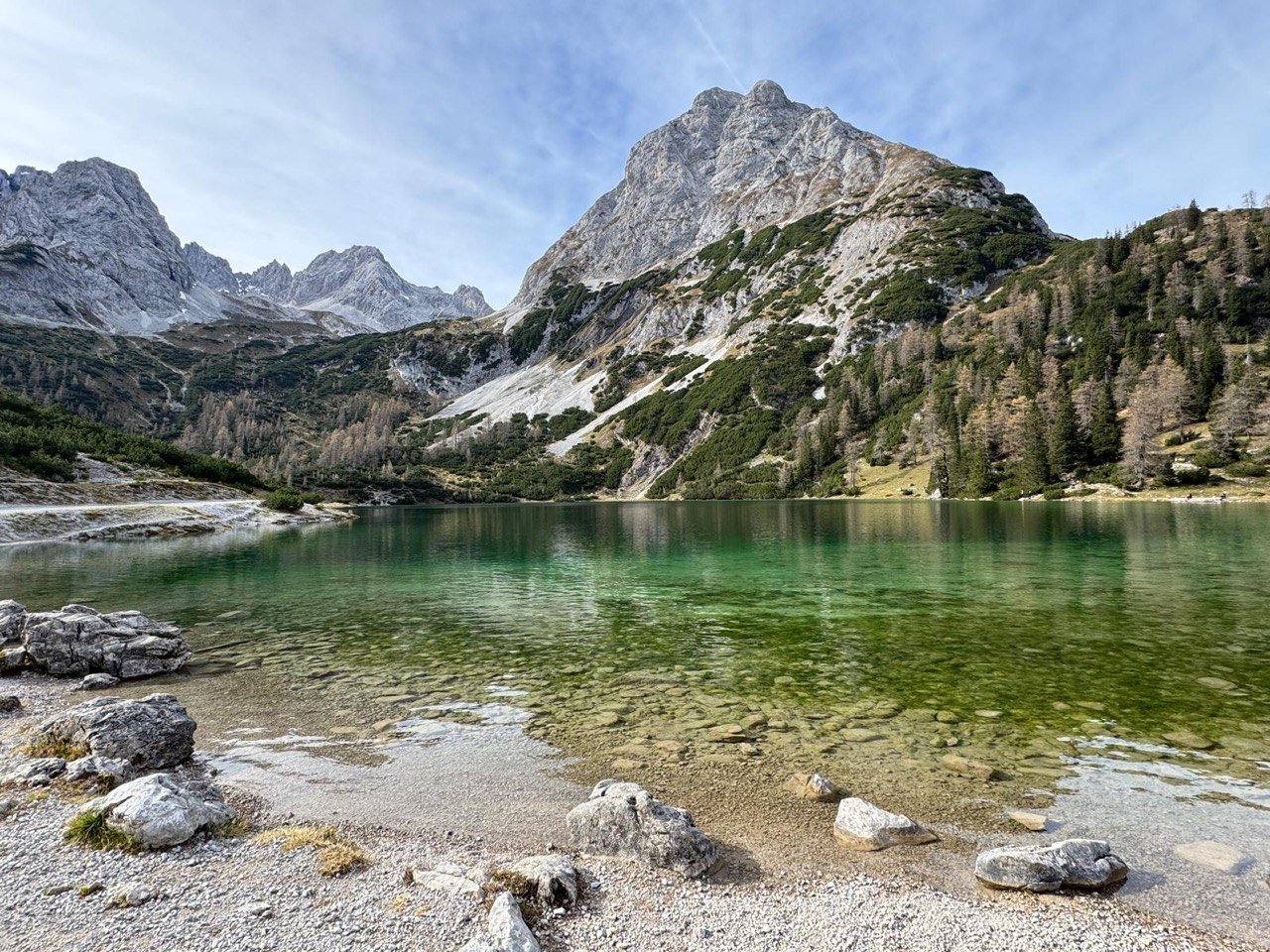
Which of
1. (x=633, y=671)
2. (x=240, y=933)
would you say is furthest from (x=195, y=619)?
(x=240, y=933)

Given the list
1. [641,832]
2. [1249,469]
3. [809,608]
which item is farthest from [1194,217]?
[641,832]

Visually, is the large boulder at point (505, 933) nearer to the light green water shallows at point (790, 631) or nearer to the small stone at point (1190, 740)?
the light green water shallows at point (790, 631)

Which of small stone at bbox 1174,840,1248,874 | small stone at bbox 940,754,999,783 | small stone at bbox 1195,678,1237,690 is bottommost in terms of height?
small stone at bbox 940,754,999,783

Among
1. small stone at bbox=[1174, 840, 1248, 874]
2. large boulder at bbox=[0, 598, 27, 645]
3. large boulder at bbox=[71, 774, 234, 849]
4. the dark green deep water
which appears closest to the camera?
small stone at bbox=[1174, 840, 1248, 874]

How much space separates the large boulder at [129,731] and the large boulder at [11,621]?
1297 cm

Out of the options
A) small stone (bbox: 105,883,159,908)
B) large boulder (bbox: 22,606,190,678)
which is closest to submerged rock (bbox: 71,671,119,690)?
large boulder (bbox: 22,606,190,678)

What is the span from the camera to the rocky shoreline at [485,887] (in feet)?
22.1

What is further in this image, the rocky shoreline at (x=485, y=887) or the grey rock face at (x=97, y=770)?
the grey rock face at (x=97, y=770)

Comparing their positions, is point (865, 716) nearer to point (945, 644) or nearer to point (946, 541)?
point (945, 644)

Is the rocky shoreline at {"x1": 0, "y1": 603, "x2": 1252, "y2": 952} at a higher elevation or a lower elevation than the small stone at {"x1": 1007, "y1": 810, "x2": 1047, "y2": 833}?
higher

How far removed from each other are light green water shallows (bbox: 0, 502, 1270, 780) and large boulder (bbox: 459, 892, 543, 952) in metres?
6.51

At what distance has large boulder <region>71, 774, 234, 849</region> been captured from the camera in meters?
8.49

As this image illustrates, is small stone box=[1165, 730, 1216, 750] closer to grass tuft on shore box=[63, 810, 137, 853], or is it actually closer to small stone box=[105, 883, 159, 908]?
small stone box=[105, 883, 159, 908]

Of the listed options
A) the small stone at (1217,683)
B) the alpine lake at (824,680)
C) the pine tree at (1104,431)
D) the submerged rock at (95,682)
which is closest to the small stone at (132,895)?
the alpine lake at (824,680)
